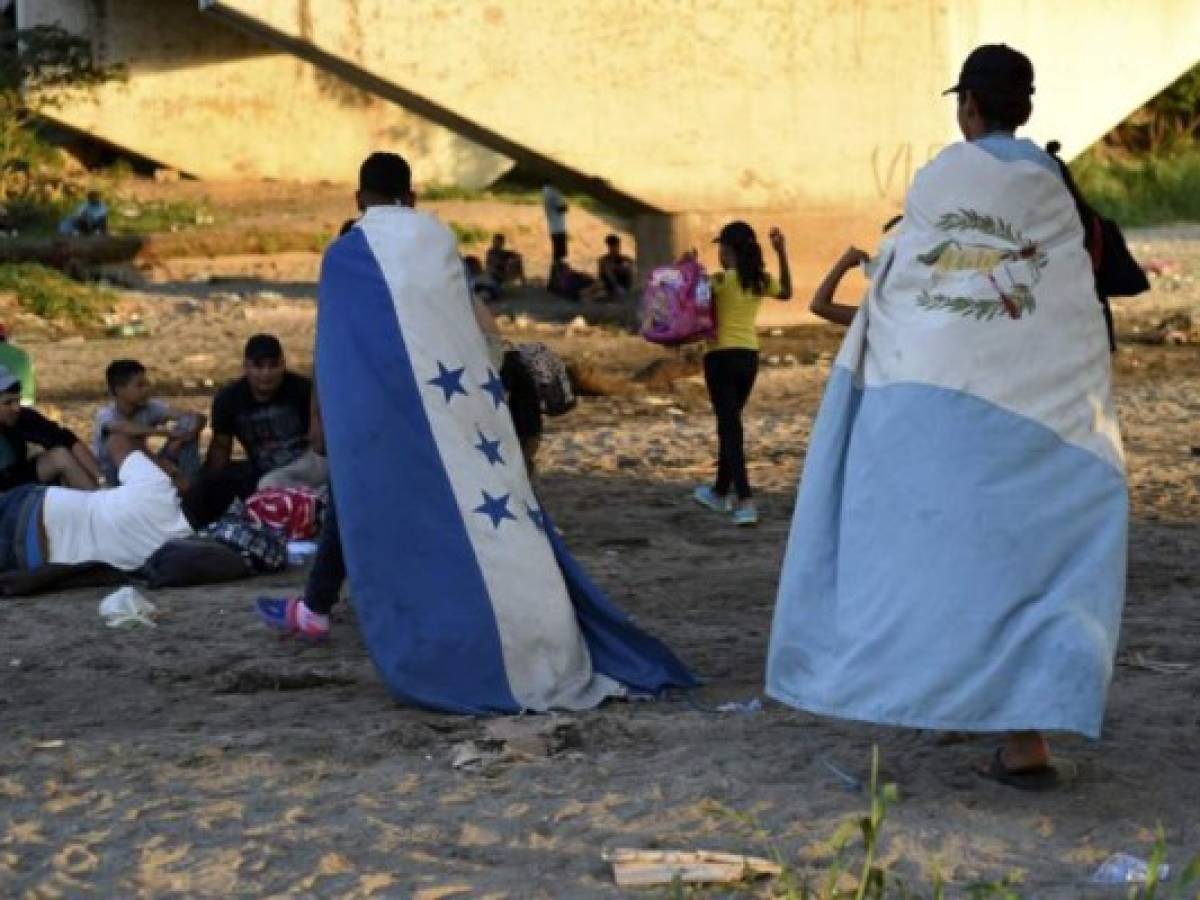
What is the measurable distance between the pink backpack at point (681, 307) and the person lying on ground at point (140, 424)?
2.11 metres

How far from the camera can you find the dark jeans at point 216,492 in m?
10.1

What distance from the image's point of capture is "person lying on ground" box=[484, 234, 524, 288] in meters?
24.5

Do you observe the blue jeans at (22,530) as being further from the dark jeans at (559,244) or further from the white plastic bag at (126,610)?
the dark jeans at (559,244)

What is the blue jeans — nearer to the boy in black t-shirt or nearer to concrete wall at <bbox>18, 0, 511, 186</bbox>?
the boy in black t-shirt

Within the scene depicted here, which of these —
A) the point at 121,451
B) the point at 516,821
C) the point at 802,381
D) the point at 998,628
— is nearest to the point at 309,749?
the point at 516,821

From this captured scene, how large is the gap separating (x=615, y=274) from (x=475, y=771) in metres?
17.7

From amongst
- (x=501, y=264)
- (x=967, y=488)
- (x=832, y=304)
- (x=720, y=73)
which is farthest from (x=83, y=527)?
(x=501, y=264)

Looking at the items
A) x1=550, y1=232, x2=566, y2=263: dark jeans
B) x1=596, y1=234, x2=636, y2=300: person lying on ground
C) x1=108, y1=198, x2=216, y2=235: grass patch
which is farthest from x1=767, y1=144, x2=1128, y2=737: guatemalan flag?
x1=108, y1=198, x2=216, y2=235: grass patch

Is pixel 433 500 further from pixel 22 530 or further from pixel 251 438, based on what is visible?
pixel 251 438

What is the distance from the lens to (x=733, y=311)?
10.9m

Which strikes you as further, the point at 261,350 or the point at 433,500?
the point at 261,350

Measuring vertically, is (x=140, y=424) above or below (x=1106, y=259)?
below

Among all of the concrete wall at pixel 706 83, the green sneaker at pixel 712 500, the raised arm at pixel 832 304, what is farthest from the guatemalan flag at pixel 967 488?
the concrete wall at pixel 706 83

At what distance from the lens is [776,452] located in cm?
1314
